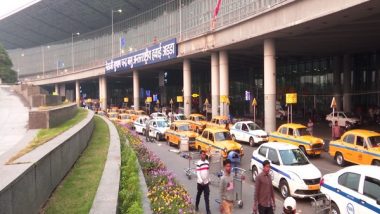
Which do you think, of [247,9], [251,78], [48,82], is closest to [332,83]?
[251,78]

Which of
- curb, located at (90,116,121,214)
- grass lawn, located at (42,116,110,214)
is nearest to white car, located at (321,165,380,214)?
curb, located at (90,116,121,214)

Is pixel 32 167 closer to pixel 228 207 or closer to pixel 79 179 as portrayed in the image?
pixel 79 179

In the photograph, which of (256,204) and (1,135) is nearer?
(256,204)

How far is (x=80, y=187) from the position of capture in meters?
11.0

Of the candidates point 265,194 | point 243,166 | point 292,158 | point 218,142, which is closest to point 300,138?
point 243,166

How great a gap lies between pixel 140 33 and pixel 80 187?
69580 millimetres

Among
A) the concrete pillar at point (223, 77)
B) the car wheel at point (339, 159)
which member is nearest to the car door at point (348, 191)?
the car wheel at point (339, 159)

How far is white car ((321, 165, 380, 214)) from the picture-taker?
34.6ft

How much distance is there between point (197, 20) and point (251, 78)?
17347 millimetres

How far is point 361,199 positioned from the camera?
10758 mm

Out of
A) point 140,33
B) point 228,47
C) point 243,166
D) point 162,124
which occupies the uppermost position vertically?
point 140,33

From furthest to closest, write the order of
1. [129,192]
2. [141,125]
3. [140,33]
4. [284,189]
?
1. [140,33]
2. [141,125]
3. [284,189]
4. [129,192]

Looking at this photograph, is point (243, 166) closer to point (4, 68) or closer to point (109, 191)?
point (109, 191)

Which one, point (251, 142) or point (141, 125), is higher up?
point (141, 125)
